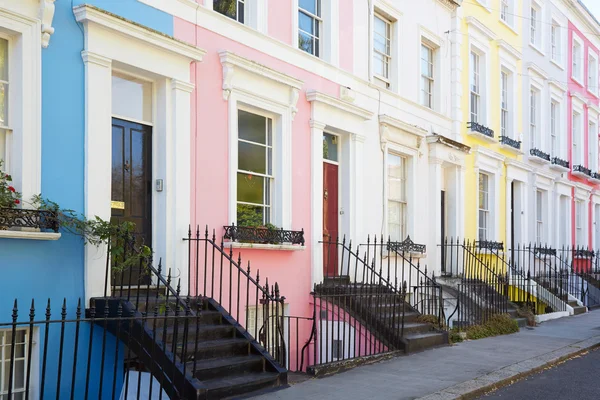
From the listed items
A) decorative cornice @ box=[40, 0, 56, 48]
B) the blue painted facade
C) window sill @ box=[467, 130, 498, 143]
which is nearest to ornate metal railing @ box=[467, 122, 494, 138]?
window sill @ box=[467, 130, 498, 143]

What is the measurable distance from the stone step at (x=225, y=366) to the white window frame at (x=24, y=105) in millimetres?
2519

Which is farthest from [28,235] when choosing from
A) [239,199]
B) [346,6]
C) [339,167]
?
[346,6]

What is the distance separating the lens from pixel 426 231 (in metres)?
14.9

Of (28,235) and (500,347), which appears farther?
(500,347)

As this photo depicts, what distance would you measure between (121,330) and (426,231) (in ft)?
28.7

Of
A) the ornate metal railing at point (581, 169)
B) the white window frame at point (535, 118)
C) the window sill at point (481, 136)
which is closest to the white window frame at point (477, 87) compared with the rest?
the window sill at point (481, 136)

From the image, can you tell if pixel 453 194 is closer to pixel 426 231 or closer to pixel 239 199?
pixel 426 231

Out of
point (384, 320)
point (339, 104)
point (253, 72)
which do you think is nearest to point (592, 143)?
point (339, 104)

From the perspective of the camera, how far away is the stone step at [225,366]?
7371mm

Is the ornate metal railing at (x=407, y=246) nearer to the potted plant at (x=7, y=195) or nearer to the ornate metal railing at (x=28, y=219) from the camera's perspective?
the ornate metal railing at (x=28, y=219)

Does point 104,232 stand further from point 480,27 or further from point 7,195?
point 480,27

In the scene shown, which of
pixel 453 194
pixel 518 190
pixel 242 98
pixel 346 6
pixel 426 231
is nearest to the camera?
pixel 242 98

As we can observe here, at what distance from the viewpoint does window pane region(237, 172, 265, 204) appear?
33.8 feet

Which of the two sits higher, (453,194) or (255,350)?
(453,194)
